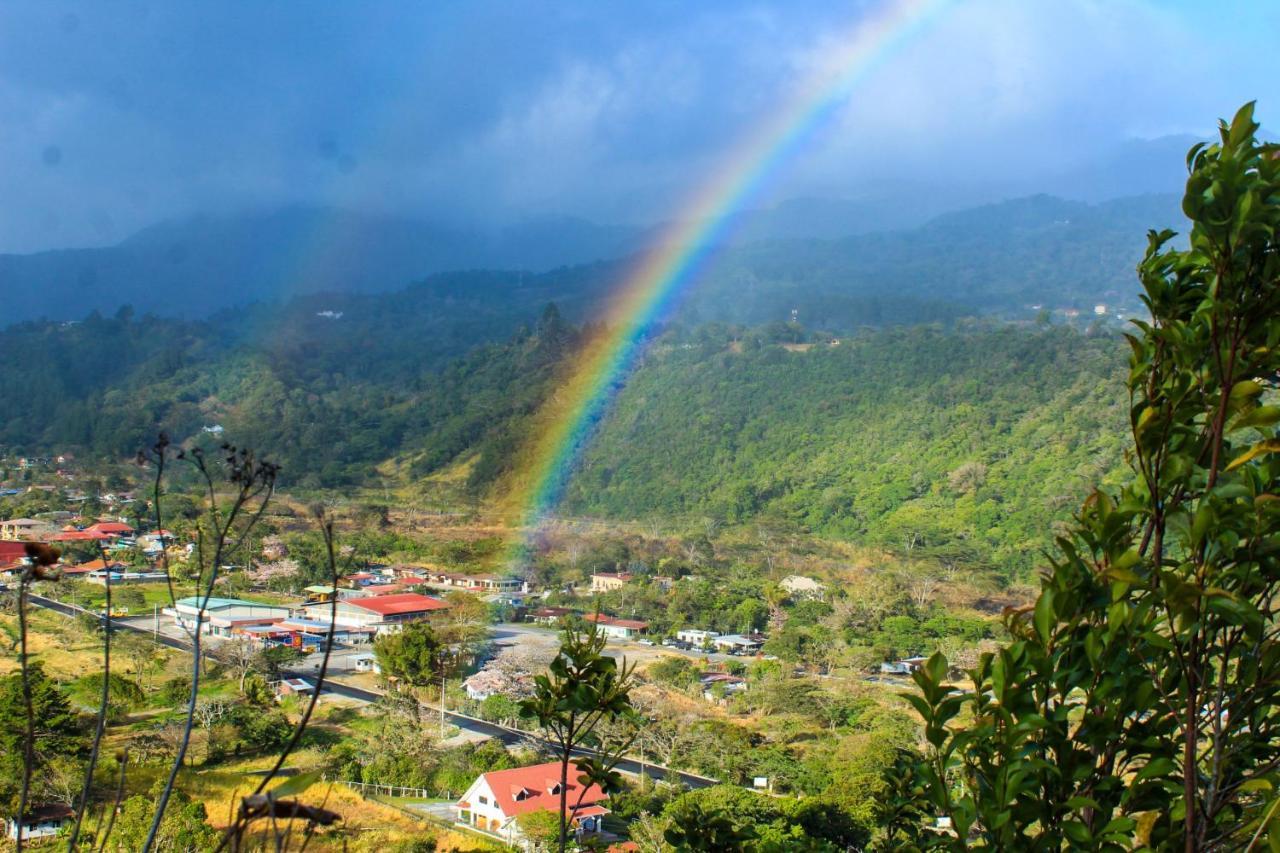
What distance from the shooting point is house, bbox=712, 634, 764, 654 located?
14266mm

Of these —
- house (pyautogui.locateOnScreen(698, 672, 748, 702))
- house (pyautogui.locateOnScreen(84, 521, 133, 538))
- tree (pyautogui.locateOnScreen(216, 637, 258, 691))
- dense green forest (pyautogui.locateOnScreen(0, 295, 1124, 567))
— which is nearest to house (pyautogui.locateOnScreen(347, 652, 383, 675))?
tree (pyautogui.locateOnScreen(216, 637, 258, 691))

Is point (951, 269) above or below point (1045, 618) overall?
above

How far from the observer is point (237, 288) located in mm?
60531

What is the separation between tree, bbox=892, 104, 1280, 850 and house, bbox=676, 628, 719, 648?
13962mm

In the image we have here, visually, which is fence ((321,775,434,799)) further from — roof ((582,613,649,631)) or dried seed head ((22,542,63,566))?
dried seed head ((22,542,63,566))

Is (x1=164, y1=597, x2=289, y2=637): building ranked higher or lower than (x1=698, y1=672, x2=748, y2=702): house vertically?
higher

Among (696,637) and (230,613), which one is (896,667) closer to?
(696,637)

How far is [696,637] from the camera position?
14.8 m

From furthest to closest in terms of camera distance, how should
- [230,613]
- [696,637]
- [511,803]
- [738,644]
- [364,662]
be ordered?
[696,637], [738,644], [230,613], [364,662], [511,803]

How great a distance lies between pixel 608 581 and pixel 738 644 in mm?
4170

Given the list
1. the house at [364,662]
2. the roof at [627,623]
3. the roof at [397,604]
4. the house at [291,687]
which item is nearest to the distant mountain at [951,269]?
the roof at [627,623]

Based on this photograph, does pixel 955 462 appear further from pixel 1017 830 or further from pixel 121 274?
pixel 121 274

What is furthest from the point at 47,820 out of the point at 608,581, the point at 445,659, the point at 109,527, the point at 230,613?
the point at 109,527

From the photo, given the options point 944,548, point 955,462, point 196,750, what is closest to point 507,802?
point 196,750
